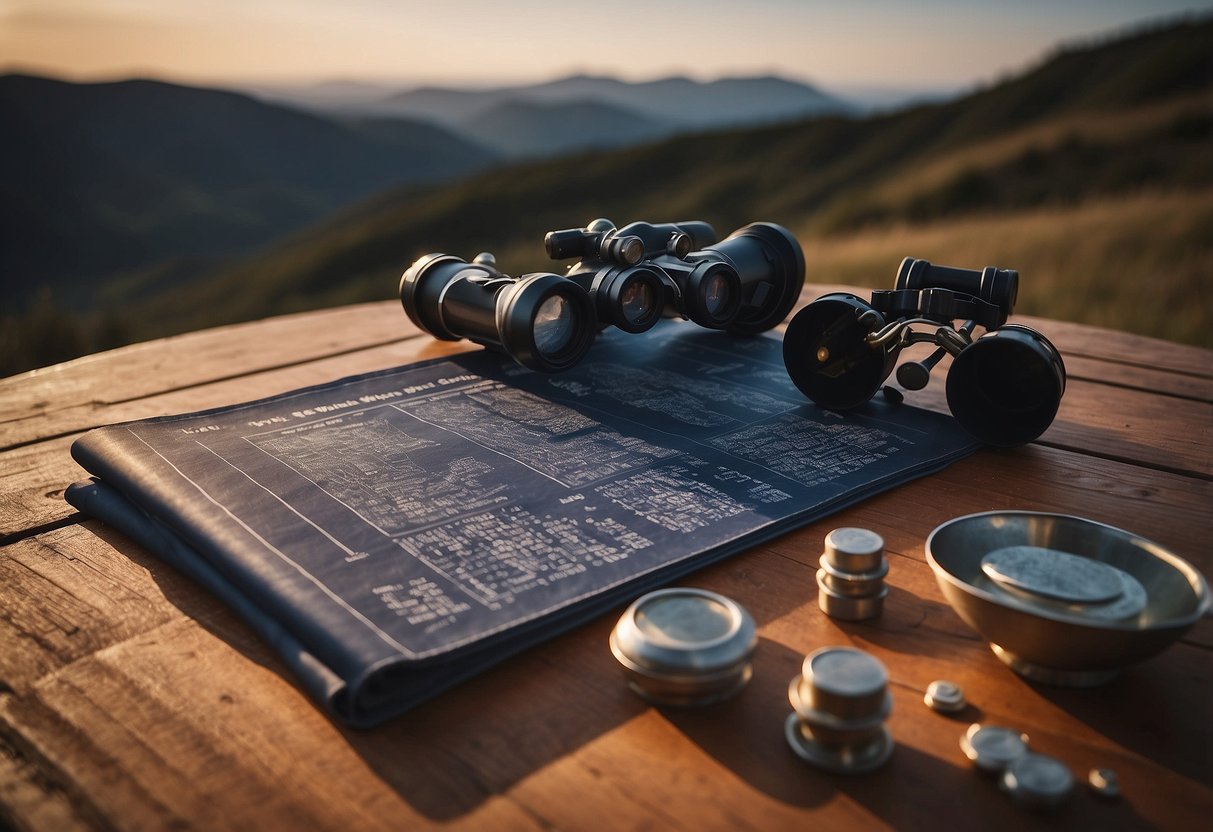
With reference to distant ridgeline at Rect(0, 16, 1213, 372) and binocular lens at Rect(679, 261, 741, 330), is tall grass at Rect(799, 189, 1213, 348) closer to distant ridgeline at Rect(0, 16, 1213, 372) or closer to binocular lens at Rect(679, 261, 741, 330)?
distant ridgeline at Rect(0, 16, 1213, 372)

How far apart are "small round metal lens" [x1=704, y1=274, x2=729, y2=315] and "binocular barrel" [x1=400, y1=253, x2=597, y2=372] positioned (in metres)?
0.19

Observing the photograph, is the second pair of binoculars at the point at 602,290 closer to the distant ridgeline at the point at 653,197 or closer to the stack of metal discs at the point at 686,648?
the stack of metal discs at the point at 686,648

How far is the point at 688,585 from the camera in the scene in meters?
0.88

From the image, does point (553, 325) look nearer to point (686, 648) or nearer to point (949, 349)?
point (949, 349)

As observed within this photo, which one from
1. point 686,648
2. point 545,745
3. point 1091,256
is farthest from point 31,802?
point 1091,256

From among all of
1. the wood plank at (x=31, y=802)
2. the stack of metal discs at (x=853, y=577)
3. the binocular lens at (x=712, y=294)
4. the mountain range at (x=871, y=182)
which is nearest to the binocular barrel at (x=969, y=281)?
the binocular lens at (x=712, y=294)

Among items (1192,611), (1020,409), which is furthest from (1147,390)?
(1192,611)

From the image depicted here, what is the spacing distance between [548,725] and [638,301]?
861 millimetres

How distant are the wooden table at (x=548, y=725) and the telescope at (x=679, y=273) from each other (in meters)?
0.53

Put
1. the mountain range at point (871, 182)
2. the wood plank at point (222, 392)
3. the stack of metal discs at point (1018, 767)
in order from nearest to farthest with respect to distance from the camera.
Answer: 1. the stack of metal discs at point (1018, 767)
2. the wood plank at point (222, 392)
3. the mountain range at point (871, 182)

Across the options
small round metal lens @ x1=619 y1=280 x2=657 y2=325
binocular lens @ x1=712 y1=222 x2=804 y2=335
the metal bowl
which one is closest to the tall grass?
binocular lens @ x1=712 y1=222 x2=804 y2=335

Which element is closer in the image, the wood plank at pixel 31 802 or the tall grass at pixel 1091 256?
the wood plank at pixel 31 802

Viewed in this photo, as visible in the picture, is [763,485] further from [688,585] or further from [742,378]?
[742,378]

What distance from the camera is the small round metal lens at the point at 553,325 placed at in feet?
4.55
